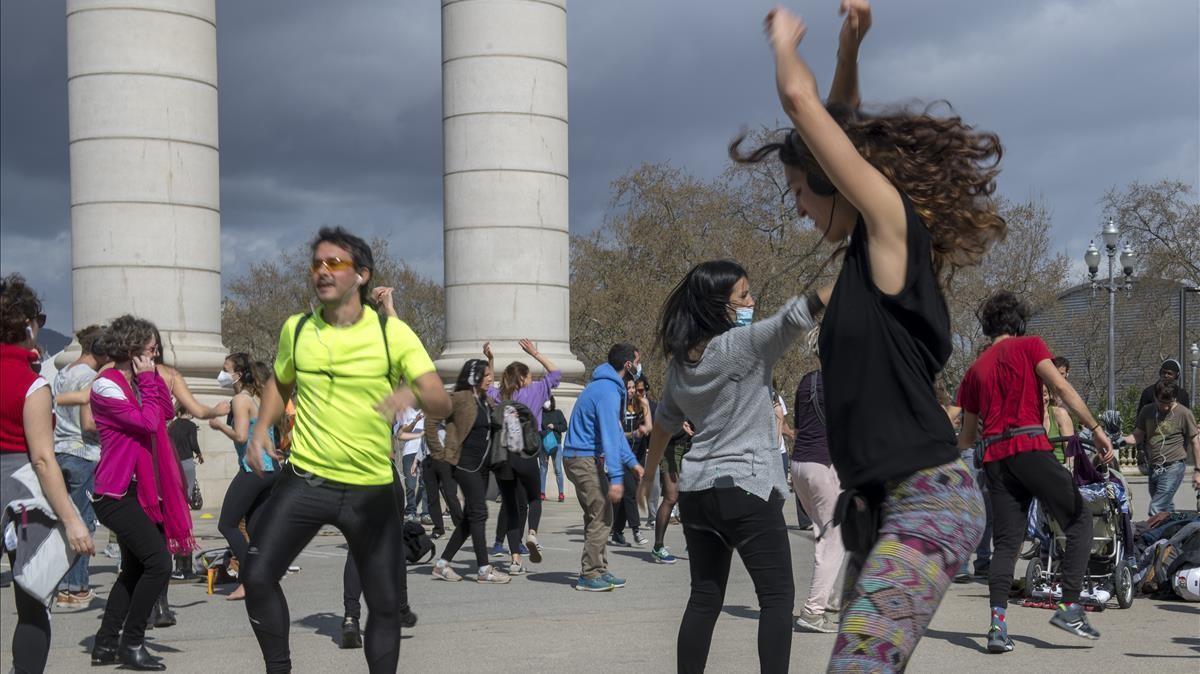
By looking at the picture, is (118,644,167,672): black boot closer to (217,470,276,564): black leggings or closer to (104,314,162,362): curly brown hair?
(104,314,162,362): curly brown hair

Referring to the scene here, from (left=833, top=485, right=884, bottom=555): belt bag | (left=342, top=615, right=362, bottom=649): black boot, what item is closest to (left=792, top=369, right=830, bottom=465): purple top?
(left=342, top=615, right=362, bottom=649): black boot

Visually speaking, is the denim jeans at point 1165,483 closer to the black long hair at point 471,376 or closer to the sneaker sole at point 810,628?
the sneaker sole at point 810,628

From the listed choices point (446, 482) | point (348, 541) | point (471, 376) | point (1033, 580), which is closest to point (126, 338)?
point (348, 541)

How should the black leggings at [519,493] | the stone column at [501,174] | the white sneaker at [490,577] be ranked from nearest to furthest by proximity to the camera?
the white sneaker at [490,577]
the black leggings at [519,493]
the stone column at [501,174]

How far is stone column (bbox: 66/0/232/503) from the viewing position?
64.3 ft

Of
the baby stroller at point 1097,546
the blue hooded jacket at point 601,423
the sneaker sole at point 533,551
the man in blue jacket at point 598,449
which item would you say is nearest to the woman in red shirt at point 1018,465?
the baby stroller at point 1097,546

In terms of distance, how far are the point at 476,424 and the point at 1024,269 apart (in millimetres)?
38344

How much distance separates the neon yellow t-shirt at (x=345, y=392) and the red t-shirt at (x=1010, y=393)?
3.83 meters

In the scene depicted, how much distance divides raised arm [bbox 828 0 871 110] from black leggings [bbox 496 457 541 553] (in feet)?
29.3

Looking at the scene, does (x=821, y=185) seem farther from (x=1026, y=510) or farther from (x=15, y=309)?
(x=1026, y=510)

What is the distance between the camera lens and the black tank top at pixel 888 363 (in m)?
3.15

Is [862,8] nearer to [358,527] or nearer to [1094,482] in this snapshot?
[358,527]

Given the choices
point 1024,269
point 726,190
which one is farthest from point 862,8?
point 1024,269

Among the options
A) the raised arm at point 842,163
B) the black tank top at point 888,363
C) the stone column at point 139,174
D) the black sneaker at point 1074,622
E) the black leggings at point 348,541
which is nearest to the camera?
the raised arm at point 842,163
